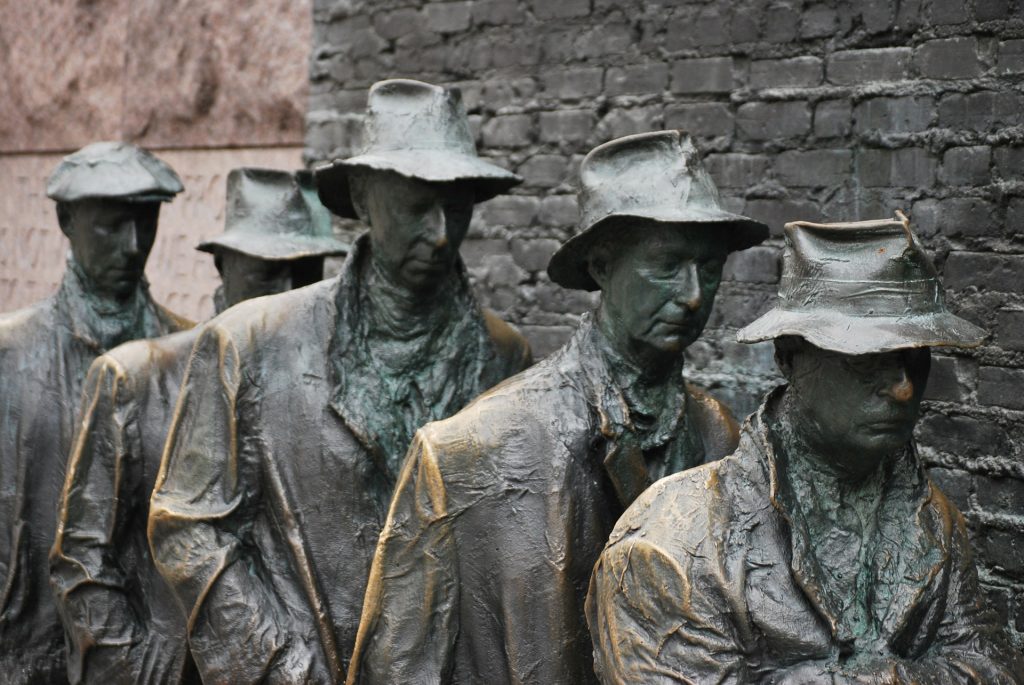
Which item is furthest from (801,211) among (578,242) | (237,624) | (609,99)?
(237,624)

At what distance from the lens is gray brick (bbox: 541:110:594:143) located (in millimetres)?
7316

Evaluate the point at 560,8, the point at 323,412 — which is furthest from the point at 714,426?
the point at 560,8

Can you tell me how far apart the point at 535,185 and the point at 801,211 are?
1503mm

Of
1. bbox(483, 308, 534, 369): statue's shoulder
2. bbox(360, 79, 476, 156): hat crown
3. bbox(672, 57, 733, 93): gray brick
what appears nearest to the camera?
bbox(360, 79, 476, 156): hat crown

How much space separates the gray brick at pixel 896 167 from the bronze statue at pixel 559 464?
183 cm

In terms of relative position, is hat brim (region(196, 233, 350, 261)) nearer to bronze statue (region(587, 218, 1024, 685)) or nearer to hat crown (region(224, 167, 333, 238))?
hat crown (region(224, 167, 333, 238))

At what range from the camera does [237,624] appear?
4.66m

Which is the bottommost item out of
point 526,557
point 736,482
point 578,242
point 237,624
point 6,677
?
point 6,677

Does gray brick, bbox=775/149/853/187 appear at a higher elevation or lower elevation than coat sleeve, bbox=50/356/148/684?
higher

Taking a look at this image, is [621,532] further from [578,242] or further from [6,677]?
[6,677]

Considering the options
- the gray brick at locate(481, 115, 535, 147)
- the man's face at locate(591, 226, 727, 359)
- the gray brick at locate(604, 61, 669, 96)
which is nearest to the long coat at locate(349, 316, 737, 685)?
the man's face at locate(591, 226, 727, 359)

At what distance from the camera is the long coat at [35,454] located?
6.04 m

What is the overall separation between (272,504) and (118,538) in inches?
35.0

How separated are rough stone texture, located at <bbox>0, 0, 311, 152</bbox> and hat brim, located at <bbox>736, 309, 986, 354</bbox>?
5.70 meters
